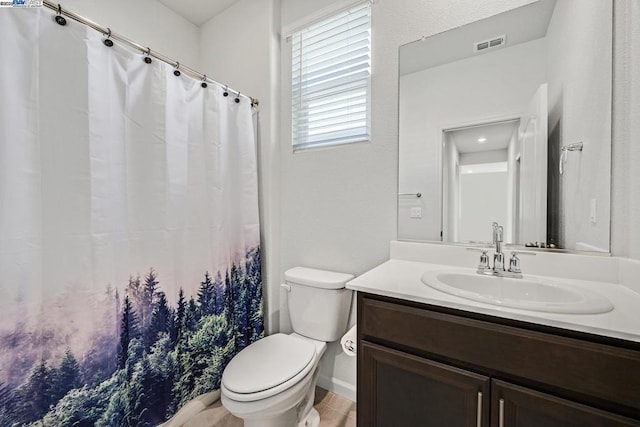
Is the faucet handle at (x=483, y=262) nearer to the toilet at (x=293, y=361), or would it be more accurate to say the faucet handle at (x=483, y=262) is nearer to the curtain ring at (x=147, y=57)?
the toilet at (x=293, y=361)

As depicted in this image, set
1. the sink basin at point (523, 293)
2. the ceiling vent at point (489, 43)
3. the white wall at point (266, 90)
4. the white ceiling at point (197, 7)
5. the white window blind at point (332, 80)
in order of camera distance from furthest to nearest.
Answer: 1. the white ceiling at point (197, 7)
2. the white wall at point (266, 90)
3. the white window blind at point (332, 80)
4. the ceiling vent at point (489, 43)
5. the sink basin at point (523, 293)

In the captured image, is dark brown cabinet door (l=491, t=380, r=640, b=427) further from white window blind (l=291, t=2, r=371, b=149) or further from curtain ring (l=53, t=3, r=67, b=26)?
curtain ring (l=53, t=3, r=67, b=26)

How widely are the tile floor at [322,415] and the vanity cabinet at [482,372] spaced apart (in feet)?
1.91

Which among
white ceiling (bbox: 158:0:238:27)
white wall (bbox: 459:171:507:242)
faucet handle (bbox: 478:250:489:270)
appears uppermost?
white ceiling (bbox: 158:0:238:27)

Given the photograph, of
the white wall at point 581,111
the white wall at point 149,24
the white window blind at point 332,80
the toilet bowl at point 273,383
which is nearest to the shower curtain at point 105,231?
the toilet bowl at point 273,383

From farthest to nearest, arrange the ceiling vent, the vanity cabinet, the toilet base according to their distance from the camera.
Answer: the toilet base → the ceiling vent → the vanity cabinet

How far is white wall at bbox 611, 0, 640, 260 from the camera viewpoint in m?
0.90

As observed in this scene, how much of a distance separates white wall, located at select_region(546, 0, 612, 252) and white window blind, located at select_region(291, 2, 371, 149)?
2.82 feet

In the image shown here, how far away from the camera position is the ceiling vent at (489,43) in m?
1.23

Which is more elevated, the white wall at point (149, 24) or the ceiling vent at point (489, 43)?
the white wall at point (149, 24)

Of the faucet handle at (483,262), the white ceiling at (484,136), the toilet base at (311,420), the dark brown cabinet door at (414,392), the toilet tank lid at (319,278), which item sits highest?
the white ceiling at (484,136)

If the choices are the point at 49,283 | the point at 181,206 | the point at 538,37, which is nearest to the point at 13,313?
the point at 49,283

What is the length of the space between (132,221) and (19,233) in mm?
352

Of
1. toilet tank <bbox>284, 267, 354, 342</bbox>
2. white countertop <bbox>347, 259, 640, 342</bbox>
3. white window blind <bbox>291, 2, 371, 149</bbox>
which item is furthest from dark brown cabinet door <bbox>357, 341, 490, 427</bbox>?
white window blind <bbox>291, 2, 371, 149</bbox>
